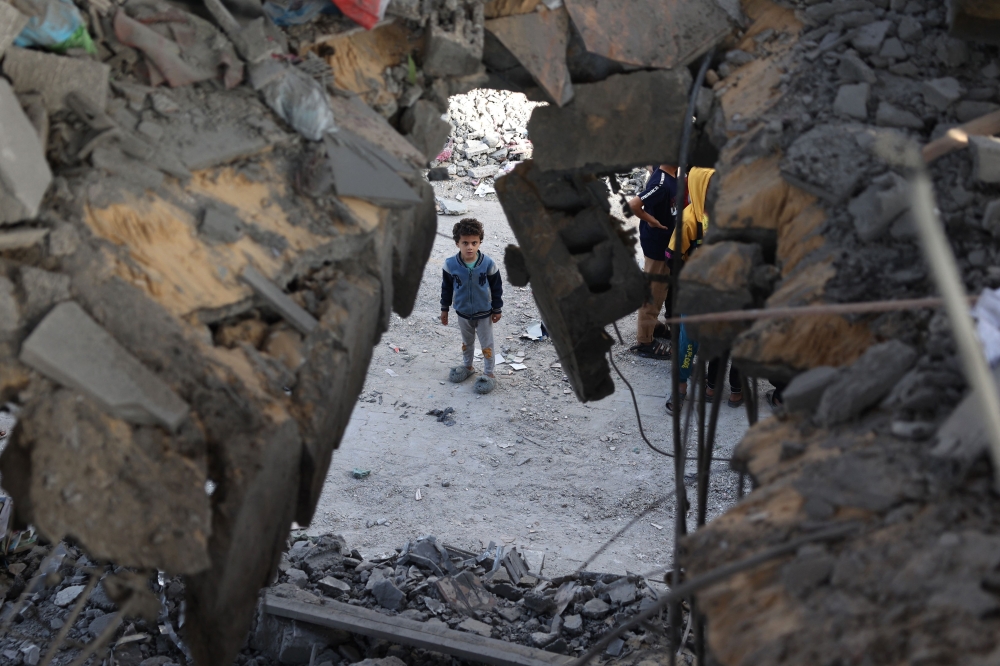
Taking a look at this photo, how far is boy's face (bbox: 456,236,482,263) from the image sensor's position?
709 centimetres

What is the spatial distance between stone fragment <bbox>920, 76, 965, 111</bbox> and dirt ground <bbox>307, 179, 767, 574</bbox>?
118 inches

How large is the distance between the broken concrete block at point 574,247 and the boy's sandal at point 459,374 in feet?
8.78

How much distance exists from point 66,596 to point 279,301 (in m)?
3.02

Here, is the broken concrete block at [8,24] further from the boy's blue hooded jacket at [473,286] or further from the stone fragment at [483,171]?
the stone fragment at [483,171]

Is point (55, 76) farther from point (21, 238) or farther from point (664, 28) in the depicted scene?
point (664, 28)

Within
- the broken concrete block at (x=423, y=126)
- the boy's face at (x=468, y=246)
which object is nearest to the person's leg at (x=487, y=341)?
the boy's face at (x=468, y=246)

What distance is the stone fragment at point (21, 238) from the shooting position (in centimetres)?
273

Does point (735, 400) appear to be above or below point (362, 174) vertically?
below

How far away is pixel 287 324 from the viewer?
327 cm

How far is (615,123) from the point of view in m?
4.62

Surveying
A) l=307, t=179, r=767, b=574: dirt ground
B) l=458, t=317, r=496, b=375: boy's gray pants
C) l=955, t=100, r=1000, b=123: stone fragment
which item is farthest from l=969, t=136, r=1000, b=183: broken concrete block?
l=458, t=317, r=496, b=375: boy's gray pants

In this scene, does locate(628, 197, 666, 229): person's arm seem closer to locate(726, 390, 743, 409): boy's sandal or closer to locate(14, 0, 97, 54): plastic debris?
locate(726, 390, 743, 409): boy's sandal

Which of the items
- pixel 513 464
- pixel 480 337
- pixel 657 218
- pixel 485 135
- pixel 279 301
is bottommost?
pixel 513 464

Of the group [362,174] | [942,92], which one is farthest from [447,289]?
[942,92]
